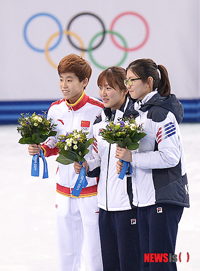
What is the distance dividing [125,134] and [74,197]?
73 centimetres

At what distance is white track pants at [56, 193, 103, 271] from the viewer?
122 inches

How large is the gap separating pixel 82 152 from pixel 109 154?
196mm

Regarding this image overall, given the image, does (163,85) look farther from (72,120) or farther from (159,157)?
(72,120)

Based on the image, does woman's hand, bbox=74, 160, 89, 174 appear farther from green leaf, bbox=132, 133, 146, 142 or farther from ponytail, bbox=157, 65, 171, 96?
ponytail, bbox=157, 65, 171, 96

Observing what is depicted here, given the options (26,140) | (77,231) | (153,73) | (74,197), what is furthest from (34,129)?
(153,73)

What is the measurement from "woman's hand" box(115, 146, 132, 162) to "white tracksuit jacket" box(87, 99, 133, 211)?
18 centimetres

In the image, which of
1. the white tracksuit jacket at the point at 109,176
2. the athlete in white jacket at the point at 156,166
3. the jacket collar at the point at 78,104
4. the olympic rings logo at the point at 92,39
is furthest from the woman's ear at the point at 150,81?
the olympic rings logo at the point at 92,39

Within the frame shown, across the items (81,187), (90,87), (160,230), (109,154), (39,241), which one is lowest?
(39,241)

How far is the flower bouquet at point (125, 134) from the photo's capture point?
2652mm

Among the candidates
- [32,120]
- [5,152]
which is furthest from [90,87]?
[32,120]

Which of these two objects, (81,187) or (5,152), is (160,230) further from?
(5,152)

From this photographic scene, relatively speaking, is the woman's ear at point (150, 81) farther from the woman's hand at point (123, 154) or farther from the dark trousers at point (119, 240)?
the dark trousers at point (119, 240)

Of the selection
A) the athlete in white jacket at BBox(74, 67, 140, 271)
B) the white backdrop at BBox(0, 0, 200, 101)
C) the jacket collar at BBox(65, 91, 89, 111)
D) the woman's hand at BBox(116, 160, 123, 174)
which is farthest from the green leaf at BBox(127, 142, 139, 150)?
the white backdrop at BBox(0, 0, 200, 101)

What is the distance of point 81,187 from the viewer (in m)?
2.95
